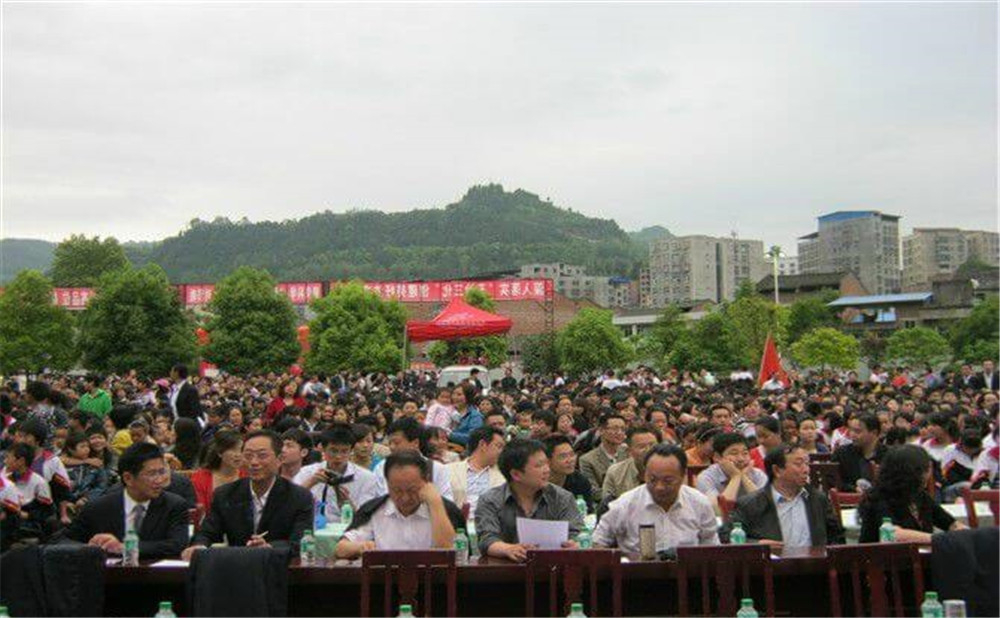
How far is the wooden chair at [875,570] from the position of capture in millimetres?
4969

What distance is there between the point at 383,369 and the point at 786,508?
46.3 m

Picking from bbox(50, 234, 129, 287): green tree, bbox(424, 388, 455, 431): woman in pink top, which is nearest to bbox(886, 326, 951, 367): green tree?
bbox(424, 388, 455, 431): woman in pink top

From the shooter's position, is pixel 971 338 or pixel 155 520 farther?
pixel 971 338

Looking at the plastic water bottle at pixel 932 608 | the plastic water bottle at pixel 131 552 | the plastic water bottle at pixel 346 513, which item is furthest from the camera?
the plastic water bottle at pixel 346 513

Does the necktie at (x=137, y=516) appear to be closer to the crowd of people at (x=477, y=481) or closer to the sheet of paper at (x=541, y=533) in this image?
the crowd of people at (x=477, y=481)

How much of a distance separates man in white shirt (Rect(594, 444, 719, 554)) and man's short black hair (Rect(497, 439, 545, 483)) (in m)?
0.55

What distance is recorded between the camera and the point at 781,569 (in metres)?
5.29

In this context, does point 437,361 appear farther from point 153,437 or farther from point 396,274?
point 396,274

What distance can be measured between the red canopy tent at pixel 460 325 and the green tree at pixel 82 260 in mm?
69064

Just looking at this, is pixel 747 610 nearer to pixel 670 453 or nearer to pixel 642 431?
pixel 670 453

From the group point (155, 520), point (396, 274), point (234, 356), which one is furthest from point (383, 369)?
point (396, 274)

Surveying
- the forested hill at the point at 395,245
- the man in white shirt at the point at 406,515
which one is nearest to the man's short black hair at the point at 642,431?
the man in white shirt at the point at 406,515

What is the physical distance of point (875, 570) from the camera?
16.4ft

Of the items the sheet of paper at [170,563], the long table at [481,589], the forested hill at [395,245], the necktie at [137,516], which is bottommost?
the long table at [481,589]
